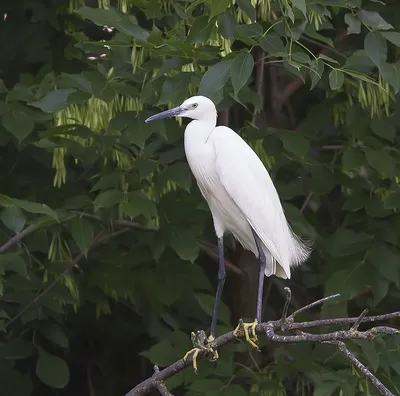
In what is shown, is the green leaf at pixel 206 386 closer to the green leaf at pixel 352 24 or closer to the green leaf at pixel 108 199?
the green leaf at pixel 108 199

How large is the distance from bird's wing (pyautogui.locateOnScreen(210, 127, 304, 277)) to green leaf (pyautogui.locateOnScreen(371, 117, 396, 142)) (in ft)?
1.59

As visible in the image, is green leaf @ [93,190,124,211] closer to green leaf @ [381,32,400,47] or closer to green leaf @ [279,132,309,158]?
green leaf @ [279,132,309,158]

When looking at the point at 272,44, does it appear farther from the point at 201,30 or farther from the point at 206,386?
the point at 206,386

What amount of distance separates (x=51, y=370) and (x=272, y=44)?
4.89 feet

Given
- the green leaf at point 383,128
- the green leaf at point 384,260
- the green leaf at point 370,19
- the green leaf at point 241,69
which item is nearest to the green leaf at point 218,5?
the green leaf at point 241,69

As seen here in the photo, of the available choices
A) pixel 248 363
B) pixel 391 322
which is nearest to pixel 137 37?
pixel 248 363

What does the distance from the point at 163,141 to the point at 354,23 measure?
0.66m

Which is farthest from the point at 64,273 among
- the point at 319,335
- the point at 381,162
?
the point at 319,335

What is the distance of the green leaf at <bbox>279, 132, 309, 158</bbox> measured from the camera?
272cm

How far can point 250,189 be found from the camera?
8.43ft

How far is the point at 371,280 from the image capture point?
286 centimetres

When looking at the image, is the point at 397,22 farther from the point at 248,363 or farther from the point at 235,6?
the point at 248,363

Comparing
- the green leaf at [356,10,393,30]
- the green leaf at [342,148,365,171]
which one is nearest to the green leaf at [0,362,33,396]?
the green leaf at [342,148,365,171]

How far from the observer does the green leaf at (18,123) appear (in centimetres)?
263
